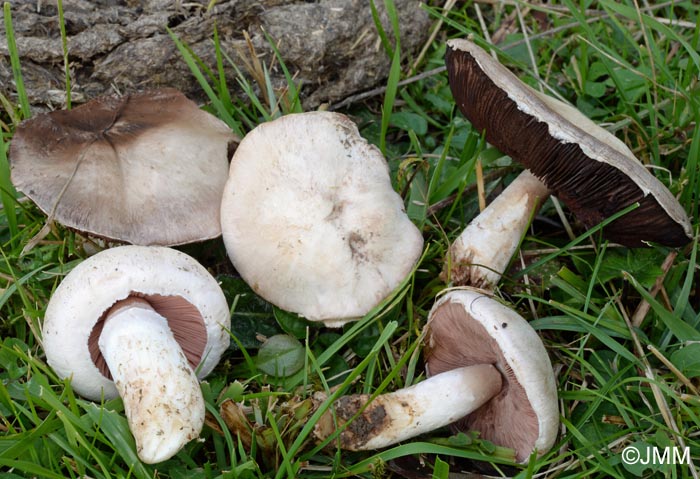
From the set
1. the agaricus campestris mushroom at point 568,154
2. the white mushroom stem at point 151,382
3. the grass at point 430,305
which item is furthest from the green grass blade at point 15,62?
the agaricus campestris mushroom at point 568,154

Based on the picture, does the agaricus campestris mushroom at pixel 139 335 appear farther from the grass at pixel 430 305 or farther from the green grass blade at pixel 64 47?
the green grass blade at pixel 64 47

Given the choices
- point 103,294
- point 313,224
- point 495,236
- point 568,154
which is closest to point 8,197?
point 103,294

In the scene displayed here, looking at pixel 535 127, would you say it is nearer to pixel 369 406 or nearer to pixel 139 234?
pixel 369 406

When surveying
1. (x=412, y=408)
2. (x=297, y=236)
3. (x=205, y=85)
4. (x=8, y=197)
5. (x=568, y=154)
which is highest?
(x=568, y=154)

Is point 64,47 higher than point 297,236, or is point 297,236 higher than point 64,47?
point 64,47

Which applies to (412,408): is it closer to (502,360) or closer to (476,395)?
(476,395)

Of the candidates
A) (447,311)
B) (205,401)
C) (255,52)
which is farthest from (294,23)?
(205,401)

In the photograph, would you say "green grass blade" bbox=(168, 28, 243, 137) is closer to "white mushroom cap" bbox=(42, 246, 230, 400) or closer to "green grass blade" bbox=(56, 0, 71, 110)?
"green grass blade" bbox=(56, 0, 71, 110)
